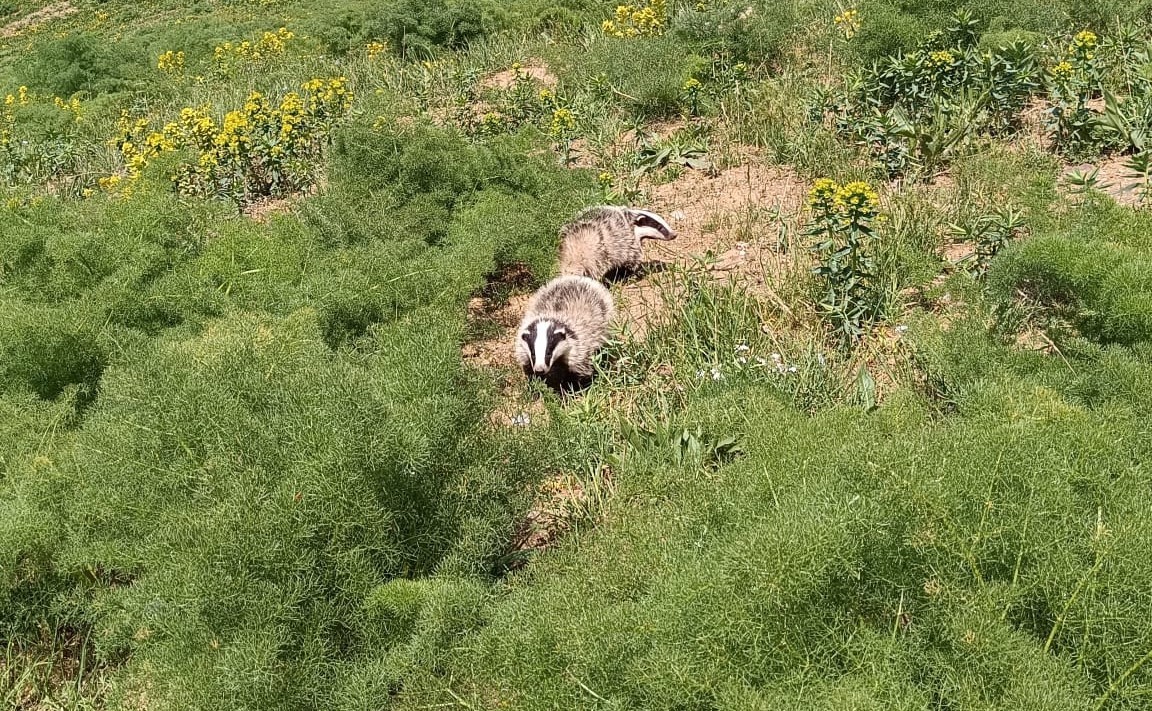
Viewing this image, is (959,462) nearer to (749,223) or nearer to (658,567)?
(658,567)

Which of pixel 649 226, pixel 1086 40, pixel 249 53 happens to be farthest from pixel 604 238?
pixel 249 53

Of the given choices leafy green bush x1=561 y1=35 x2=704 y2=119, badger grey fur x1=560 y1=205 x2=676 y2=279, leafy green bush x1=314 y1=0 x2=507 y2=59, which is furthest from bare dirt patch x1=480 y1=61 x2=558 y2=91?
badger grey fur x1=560 y1=205 x2=676 y2=279

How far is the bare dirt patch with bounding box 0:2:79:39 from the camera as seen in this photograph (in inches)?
1113

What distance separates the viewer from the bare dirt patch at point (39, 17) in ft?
92.8

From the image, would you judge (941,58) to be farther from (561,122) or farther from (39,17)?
(39,17)

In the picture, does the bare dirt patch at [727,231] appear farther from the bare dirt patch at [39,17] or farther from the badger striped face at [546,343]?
the bare dirt patch at [39,17]

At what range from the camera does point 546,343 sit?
5031 mm

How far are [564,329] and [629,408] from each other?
2.32 feet

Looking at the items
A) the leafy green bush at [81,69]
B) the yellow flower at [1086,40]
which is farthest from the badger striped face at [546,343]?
the leafy green bush at [81,69]

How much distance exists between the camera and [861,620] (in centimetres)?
238

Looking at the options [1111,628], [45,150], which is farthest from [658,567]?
[45,150]

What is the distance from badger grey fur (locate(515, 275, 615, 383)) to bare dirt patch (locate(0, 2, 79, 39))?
28837 mm

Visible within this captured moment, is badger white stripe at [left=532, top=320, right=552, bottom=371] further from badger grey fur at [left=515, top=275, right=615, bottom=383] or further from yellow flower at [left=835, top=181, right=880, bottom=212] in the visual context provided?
yellow flower at [left=835, top=181, right=880, bottom=212]

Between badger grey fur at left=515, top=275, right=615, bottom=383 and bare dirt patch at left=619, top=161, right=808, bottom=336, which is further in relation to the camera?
bare dirt patch at left=619, top=161, right=808, bottom=336
